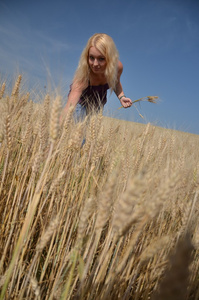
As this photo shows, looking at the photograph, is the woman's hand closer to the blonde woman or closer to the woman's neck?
the blonde woman

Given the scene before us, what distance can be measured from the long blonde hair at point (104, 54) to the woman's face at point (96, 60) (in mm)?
44

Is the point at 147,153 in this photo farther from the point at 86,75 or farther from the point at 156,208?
the point at 86,75

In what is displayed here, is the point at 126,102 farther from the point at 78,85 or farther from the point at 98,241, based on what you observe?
the point at 98,241

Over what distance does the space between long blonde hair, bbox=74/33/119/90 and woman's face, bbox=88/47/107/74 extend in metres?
0.04

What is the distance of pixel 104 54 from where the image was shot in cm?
267

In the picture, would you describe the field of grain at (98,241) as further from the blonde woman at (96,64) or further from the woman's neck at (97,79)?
the woman's neck at (97,79)

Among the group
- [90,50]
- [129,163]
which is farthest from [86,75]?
[129,163]

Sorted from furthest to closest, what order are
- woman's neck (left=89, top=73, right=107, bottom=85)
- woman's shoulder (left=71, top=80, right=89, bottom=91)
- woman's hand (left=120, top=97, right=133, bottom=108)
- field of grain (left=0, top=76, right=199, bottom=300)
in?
woman's neck (left=89, top=73, right=107, bottom=85)
woman's hand (left=120, top=97, right=133, bottom=108)
woman's shoulder (left=71, top=80, right=89, bottom=91)
field of grain (left=0, top=76, right=199, bottom=300)

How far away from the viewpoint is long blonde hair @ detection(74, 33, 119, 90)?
2643mm

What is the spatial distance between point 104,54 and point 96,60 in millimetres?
127

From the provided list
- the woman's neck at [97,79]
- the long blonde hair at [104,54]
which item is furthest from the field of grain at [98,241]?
the woman's neck at [97,79]

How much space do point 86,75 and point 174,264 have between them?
2.75 meters

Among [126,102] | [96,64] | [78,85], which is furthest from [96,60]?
[126,102]

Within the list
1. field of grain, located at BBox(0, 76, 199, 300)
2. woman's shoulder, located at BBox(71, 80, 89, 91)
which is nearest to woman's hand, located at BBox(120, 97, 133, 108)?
woman's shoulder, located at BBox(71, 80, 89, 91)
